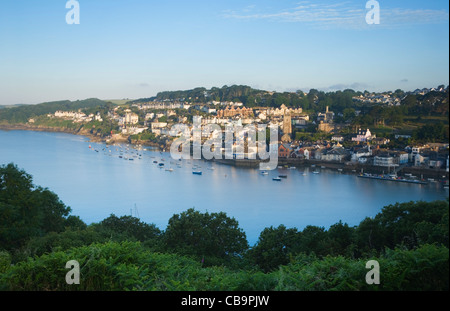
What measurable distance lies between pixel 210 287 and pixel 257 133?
16.8m

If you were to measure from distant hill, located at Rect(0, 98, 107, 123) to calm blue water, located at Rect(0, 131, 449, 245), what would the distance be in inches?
536

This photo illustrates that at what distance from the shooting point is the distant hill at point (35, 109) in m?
26.2

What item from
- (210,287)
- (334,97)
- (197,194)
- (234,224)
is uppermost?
(334,97)

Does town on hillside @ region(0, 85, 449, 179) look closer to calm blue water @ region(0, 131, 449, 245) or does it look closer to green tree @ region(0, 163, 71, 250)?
calm blue water @ region(0, 131, 449, 245)

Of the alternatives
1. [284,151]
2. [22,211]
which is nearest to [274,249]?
[22,211]

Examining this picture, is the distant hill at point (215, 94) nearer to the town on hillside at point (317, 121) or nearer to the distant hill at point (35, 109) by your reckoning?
the town on hillside at point (317, 121)

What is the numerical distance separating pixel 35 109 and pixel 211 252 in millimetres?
30134

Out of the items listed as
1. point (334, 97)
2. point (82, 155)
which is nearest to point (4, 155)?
point (82, 155)

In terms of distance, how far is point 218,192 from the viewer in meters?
9.88

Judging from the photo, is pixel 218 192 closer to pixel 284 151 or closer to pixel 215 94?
pixel 284 151

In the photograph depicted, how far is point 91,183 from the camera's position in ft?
35.9

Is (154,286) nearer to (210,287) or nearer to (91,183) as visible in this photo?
(210,287)

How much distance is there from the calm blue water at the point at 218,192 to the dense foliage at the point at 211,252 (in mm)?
2704

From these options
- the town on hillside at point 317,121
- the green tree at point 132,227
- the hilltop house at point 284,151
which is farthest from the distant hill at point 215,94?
the green tree at point 132,227
